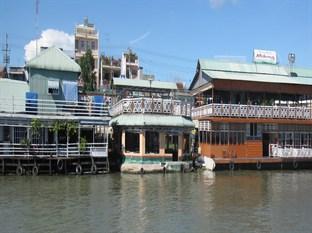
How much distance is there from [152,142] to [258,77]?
12.0 m

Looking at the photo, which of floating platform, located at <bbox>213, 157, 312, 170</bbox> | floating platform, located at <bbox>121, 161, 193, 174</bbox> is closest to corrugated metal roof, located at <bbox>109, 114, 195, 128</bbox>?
floating platform, located at <bbox>121, 161, 193, 174</bbox>

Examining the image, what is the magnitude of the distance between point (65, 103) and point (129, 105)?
5090 mm

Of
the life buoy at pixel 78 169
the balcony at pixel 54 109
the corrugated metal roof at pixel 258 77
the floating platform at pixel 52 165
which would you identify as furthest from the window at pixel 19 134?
the corrugated metal roof at pixel 258 77

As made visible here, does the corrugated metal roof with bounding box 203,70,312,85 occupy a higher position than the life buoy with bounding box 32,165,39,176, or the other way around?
the corrugated metal roof with bounding box 203,70,312,85

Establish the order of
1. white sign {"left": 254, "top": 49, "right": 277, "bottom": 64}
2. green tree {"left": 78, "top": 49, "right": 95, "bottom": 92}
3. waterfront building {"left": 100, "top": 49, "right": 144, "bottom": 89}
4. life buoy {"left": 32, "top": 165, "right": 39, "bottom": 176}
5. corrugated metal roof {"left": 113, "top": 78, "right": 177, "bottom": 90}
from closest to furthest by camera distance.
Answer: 1. life buoy {"left": 32, "top": 165, "right": 39, "bottom": 176}
2. corrugated metal roof {"left": 113, "top": 78, "right": 177, "bottom": 90}
3. white sign {"left": 254, "top": 49, "right": 277, "bottom": 64}
4. green tree {"left": 78, "top": 49, "right": 95, "bottom": 92}
5. waterfront building {"left": 100, "top": 49, "right": 144, "bottom": 89}

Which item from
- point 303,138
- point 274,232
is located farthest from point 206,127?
point 274,232

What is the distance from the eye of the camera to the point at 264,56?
4191 centimetres

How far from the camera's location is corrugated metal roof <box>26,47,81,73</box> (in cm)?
3353

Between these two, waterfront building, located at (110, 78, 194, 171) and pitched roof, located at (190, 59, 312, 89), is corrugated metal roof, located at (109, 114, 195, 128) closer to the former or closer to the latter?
waterfront building, located at (110, 78, 194, 171)

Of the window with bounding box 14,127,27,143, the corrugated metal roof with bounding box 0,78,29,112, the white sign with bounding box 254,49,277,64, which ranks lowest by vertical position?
the window with bounding box 14,127,27,143

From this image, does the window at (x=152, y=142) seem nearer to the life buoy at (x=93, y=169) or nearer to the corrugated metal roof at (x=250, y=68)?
the life buoy at (x=93, y=169)

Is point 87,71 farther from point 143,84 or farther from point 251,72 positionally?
point 251,72

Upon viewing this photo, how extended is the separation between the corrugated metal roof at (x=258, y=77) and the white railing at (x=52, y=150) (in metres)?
12.2

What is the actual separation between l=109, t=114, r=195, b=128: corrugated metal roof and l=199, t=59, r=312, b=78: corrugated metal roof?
7.53m
